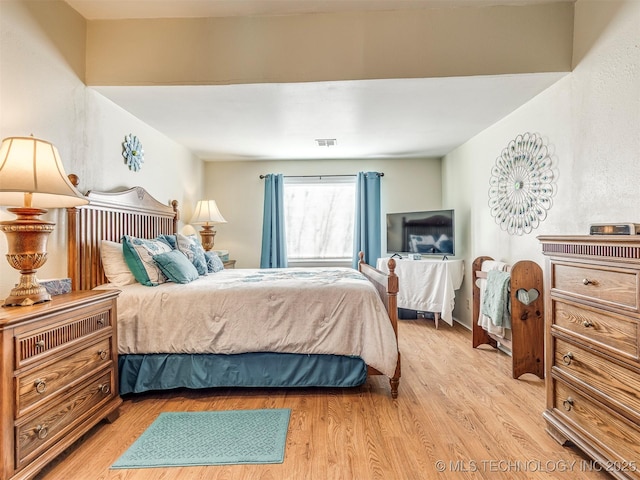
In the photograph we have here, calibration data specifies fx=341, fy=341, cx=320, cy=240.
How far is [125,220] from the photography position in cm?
291

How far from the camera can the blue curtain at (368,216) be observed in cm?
491

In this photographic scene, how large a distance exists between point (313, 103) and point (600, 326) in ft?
7.99

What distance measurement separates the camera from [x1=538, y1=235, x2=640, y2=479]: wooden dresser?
53.1 inches

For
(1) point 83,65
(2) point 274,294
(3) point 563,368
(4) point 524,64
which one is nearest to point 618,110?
(4) point 524,64

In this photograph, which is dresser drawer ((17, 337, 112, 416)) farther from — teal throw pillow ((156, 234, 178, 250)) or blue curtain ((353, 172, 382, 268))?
blue curtain ((353, 172, 382, 268))

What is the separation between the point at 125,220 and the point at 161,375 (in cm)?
138

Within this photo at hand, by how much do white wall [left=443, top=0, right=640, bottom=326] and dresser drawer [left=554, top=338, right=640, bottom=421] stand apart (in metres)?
0.84

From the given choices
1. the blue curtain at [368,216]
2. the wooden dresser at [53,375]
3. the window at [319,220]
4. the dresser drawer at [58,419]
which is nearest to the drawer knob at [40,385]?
the wooden dresser at [53,375]

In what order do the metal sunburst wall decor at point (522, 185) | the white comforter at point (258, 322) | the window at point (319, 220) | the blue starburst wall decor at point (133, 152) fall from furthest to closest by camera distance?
the window at point (319, 220)
the blue starburst wall decor at point (133, 152)
the metal sunburst wall decor at point (522, 185)
the white comforter at point (258, 322)

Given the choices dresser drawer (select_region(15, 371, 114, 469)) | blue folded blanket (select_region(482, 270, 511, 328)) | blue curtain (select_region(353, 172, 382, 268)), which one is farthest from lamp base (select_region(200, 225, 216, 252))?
blue folded blanket (select_region(482, 270, 511, 328))

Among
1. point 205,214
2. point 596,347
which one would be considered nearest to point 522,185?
point 596,347

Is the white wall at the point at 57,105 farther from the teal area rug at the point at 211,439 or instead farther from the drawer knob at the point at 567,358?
the drawer knob at the point at 567,358

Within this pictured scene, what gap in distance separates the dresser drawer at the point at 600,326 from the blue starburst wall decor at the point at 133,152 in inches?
132

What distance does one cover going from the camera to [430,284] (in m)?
4.14
